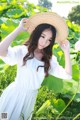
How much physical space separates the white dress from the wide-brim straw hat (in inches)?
7.7

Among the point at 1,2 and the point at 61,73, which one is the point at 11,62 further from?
the point at 1,2

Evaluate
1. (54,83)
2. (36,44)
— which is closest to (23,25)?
(36,44)

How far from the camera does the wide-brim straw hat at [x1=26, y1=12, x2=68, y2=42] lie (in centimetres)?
357

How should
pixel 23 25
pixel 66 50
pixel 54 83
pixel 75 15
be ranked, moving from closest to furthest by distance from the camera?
pixel 23 25
pixel 66 50
pixel 54 83
pixel 75 15

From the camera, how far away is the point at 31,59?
11.8ft

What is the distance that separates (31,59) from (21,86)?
231mm

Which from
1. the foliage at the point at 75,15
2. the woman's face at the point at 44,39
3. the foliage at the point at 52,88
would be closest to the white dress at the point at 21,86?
the woman's face at the point at 44,39

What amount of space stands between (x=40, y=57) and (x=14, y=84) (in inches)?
12.0

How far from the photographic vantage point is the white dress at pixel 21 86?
360cm

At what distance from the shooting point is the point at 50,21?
3.61 metres

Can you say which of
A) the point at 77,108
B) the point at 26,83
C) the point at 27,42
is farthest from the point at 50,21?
the point at 77,108

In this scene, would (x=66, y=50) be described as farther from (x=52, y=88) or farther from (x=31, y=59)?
(x=52, y=88)

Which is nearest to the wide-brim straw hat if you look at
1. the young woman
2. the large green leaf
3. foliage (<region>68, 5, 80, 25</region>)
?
the young woman

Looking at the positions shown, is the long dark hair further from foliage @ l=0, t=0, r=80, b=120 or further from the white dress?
foliage @ l=0, t=0, r=80, b=120
